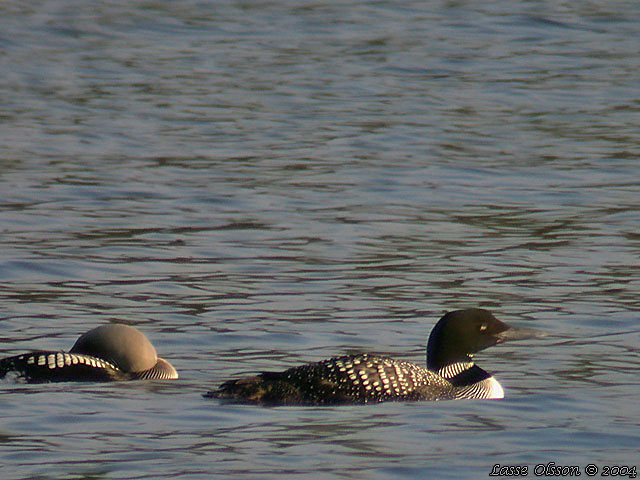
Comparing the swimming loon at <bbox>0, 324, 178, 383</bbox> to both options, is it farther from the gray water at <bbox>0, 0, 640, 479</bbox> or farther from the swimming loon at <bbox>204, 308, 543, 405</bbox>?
the swimming loon at <bbox>204, 308, 543, 405</bbox>

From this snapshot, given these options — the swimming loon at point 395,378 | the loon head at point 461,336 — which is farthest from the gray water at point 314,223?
the loon head at point 461,336

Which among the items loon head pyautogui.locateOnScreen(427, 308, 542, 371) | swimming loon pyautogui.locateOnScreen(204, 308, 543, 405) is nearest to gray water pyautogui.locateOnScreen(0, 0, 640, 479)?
swimming loon pyautogui.locateOnScreen(204, 308, 543, 405)

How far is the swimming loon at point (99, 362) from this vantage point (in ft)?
24.4

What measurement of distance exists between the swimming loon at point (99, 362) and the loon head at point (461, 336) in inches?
48.7

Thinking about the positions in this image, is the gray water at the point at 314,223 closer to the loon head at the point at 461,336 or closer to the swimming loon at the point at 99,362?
the swimming loon at the point at 99,362

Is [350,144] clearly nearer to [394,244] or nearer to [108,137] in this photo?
[108,137]

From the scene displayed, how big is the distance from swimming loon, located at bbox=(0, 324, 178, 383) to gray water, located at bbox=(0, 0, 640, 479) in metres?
0.08

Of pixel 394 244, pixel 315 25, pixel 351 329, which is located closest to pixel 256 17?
pixel 315 25

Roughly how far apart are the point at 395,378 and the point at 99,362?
4.84 feet

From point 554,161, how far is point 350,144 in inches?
85.8

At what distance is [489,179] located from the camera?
1435cm

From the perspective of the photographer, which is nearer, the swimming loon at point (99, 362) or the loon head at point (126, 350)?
the swimming loon at point (99, 362)

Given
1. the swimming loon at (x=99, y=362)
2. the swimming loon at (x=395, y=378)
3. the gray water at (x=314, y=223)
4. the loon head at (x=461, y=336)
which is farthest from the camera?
the loon head at (x=461, y=336)

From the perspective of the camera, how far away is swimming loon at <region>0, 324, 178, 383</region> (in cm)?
745
